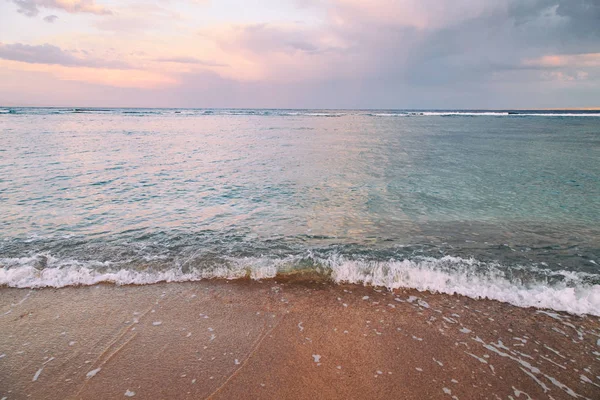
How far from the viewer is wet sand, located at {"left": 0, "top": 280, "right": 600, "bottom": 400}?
3531mm

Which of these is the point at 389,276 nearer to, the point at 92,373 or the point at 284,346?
the point at 284,346

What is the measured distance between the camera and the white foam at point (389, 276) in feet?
17.9

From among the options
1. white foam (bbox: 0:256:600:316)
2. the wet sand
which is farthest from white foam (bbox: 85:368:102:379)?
white foam (bbox: 0:256:600:316)

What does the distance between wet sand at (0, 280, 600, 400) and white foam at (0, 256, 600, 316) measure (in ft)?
0.97

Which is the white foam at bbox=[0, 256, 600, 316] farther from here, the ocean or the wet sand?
the wet sand

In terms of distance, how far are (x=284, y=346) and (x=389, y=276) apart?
8.74 feet

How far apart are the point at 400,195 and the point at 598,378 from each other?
8409 mm

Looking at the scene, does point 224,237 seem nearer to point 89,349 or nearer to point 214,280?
point 214,280

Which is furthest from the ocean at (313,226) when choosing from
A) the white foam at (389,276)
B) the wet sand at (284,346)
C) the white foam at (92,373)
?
the white foam at (92,373)

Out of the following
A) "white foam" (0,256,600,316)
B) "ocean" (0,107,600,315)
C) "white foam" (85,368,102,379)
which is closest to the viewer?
"white foam" (85,368,102,379)

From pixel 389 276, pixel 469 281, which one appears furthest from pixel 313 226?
pixel 469 281

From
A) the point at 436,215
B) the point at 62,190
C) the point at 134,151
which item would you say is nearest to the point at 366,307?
the point at 436,215

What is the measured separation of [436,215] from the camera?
959 cm

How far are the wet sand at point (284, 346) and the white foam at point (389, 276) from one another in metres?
0.30
